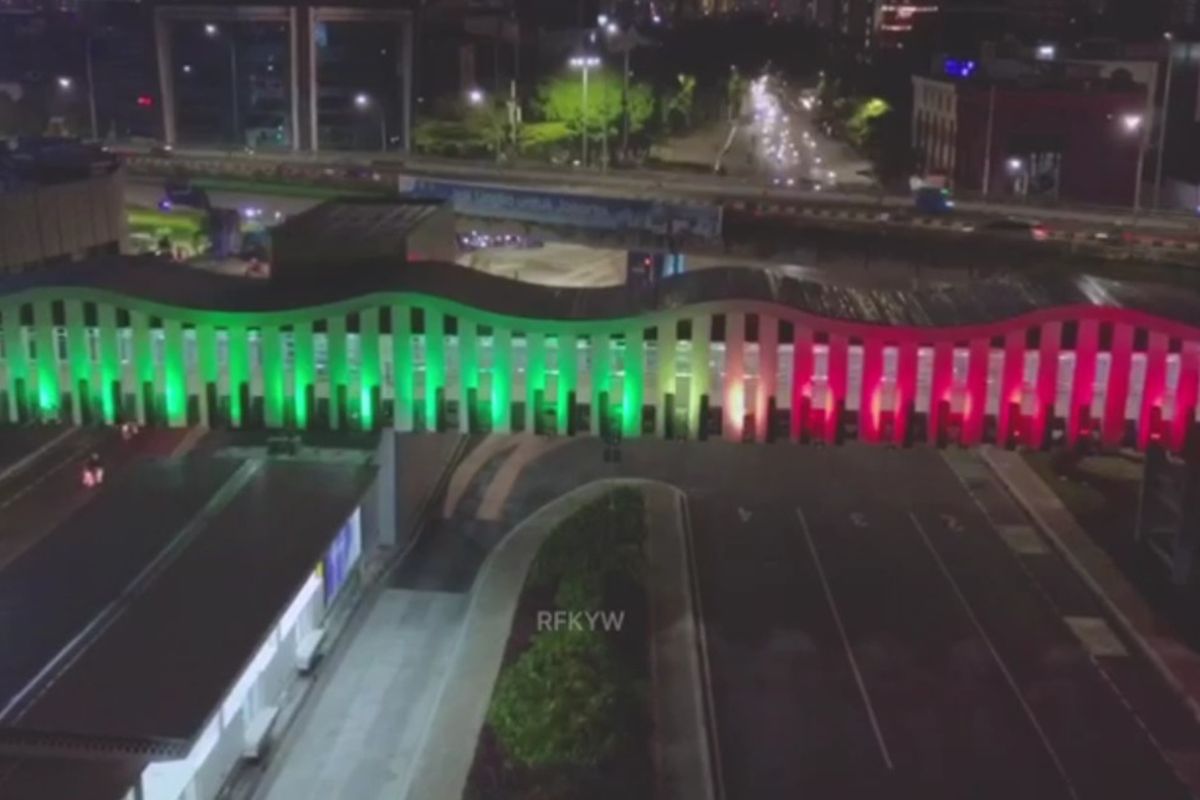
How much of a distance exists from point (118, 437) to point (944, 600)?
780 inches

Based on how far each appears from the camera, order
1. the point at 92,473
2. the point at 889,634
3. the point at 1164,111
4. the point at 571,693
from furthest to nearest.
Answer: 1. the point at 1164,111
2. the point at 92,473
3. the point at 889,634
4. the point at 571,693

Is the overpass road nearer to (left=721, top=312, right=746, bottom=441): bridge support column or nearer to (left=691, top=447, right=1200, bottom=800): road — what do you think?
(left=691, top=447, right=1200, bottom=800): road

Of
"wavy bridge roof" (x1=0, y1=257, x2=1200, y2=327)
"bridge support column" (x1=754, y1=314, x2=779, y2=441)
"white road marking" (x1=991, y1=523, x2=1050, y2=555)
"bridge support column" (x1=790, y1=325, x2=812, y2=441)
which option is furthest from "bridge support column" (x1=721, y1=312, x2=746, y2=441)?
"white road marking" (x1=991, y1=523, x2=1050, y2=555)

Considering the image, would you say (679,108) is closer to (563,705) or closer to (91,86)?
(91,86)

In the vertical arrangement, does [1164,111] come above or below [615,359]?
above

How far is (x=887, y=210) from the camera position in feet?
153

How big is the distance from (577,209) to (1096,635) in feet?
90.9

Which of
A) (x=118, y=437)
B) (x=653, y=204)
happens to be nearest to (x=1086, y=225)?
(x=653, y=204)

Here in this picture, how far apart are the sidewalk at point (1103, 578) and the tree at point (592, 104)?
146 ft

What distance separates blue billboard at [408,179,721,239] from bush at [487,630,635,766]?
83.4ft

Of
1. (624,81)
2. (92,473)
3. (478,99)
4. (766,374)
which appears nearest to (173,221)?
(624,81)

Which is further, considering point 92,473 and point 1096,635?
point 92,473

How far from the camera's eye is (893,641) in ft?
79.6

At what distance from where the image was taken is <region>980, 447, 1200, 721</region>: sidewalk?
23094mm
